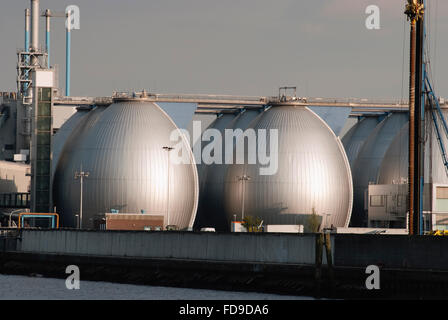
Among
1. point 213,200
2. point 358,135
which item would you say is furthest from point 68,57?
point 213,200

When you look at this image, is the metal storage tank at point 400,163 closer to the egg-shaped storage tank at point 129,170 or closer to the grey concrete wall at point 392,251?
the egg-shaped storage tank at point 129,170

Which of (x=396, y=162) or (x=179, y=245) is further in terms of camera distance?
(x=396, y=162)

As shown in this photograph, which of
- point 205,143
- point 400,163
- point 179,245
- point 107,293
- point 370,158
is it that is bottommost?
point 107,293

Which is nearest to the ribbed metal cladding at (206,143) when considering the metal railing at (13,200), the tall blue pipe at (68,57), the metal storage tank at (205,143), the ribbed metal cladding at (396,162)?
the metal storage tank at (205,143)

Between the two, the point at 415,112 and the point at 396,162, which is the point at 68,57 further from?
the point at 415,112

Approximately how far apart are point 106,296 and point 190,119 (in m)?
50.9

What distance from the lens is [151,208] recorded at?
305ft

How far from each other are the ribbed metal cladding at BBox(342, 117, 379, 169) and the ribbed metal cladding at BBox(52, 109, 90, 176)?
1269 inches

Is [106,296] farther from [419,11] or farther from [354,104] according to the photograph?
[354,104]

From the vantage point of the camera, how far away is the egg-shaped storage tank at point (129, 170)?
306ft

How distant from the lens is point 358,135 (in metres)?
121

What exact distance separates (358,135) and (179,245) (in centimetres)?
6430

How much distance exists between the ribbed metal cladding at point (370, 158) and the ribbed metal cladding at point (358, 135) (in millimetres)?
1713
